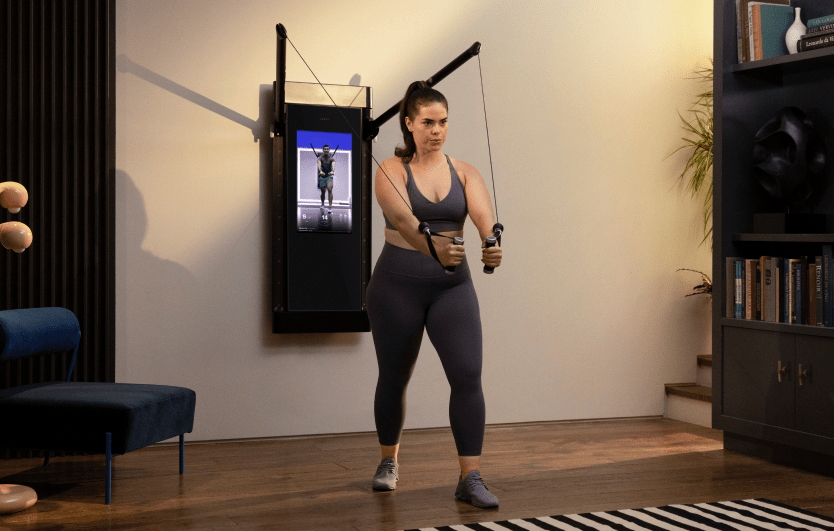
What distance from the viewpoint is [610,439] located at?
4.09 m

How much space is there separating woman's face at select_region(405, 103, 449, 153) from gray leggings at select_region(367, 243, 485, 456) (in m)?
0.37

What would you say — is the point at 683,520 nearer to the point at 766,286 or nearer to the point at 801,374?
the point at 801,374

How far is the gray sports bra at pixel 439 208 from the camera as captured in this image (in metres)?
2.83

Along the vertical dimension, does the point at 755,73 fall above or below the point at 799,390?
above

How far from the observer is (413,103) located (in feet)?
9.36

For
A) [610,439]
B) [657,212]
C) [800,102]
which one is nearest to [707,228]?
[657,212]

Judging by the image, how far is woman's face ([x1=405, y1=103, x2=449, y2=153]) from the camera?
9.22 ft

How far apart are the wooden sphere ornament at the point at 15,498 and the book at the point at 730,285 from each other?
2.95 meters

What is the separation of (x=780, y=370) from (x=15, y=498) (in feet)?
9.77

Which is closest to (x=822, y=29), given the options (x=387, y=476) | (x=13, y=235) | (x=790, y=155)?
(x=790, y=155)

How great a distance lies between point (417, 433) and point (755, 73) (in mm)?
2354

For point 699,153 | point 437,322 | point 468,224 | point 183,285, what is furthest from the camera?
point 699,153

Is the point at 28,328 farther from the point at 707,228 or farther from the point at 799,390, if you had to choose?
the point at 707,228

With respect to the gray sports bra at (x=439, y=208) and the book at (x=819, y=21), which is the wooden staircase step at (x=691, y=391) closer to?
the book at (x=819, y=21)
